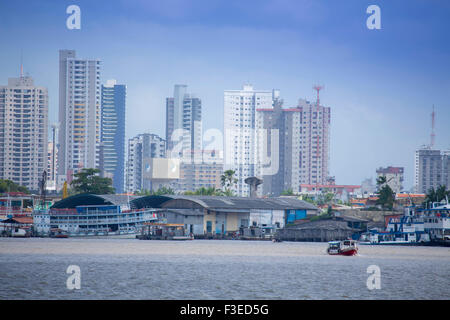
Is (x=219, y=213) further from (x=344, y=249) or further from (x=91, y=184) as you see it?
(x=344, y=249)

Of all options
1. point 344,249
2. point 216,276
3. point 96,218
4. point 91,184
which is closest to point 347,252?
point 344,249

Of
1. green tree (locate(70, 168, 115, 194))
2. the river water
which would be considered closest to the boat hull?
the river water

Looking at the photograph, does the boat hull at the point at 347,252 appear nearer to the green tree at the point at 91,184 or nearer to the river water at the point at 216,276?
the river water at the point at 216,276

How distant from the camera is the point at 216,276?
2454 inches

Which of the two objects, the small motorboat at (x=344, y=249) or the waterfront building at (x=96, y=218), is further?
the waterfront building at (x=96, y=218)

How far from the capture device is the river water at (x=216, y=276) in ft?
168

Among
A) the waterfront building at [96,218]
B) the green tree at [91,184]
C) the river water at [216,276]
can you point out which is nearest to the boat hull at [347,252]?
the river water at [216,276]

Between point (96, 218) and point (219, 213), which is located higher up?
point (219, 213)

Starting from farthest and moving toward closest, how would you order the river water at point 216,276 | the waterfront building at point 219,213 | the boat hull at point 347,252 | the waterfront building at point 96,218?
the waterfront building at point 219,213 < the waterfront building at point 96,218 < the boat hull at point 347,252 < the river water at point 216,276

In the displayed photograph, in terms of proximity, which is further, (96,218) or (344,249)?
(96,218)

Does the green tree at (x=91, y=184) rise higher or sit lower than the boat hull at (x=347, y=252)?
higher

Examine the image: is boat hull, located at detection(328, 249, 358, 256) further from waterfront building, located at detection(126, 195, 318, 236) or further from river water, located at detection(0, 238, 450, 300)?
waterfront building, located at detection(126, 195, 318, 236)

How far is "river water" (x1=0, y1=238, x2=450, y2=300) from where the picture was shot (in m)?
51.1
